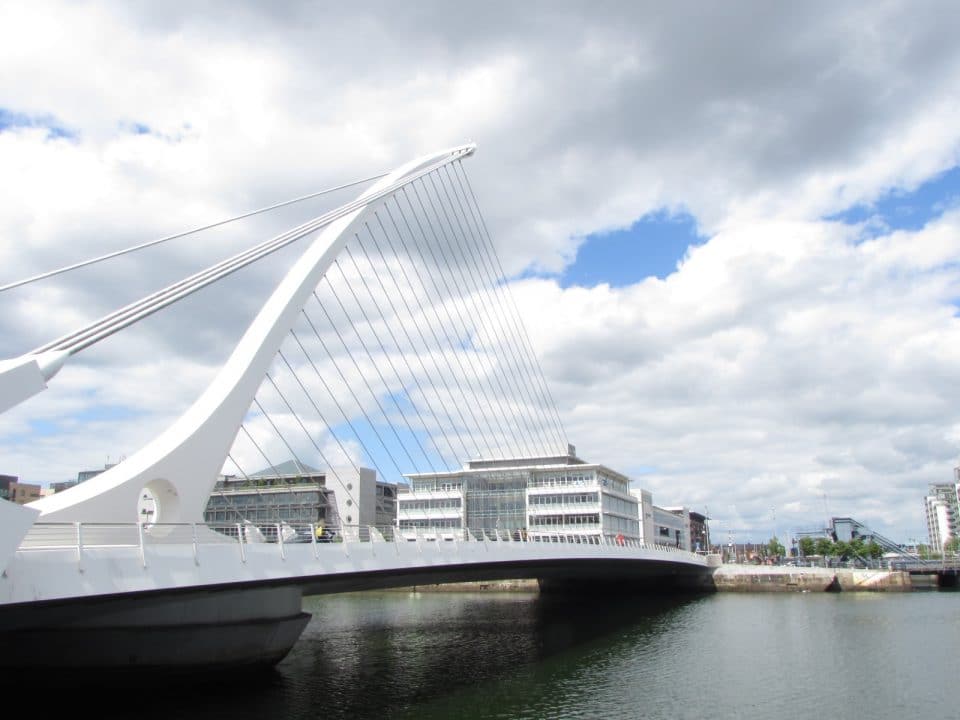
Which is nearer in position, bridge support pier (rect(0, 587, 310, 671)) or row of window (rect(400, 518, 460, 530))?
bridge support pier (rect(0, 587, 310, 671))

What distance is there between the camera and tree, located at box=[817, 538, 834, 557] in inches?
3258

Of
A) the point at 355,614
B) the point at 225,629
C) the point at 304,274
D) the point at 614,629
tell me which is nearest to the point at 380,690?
the point at 225,629

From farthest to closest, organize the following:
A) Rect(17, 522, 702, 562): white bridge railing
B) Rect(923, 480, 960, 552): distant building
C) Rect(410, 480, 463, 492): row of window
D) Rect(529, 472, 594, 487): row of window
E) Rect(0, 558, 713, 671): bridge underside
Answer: Rect(923, 480, 960, 552): distant building
Rect(410, 480, 463, 492): row of window
Rect(529, 472, 594, 487): row of window
Rect(0, 558, 713, 671): bridge underside
Rect(17, 522, 702, 562): white bridge railing

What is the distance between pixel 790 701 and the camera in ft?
60.5

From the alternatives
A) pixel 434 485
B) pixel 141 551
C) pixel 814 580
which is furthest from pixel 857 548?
pixel 141 551

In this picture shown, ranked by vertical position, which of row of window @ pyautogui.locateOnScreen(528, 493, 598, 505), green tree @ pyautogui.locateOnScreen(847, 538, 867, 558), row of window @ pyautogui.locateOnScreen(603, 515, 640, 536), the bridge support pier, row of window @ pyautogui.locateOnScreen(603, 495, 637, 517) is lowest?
green tree @ pyautogui.locateOnScreen(847, 538, 867, 558)

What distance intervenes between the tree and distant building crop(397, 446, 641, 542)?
31.6 m

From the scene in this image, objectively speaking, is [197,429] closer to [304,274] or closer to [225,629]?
[225,629]

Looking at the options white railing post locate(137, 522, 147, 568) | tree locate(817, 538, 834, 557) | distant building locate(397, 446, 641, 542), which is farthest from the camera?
tree locate(817, 538, 834, 557)

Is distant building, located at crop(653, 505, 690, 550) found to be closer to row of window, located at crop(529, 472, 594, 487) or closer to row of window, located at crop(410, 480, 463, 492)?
row of window, located at crop(529, 472, 594, 487)

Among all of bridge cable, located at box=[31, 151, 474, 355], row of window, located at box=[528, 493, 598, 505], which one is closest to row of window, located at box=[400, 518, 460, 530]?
row of window, located at box=[528, 493, 598, 505]

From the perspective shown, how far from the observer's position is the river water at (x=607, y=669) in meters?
17.4

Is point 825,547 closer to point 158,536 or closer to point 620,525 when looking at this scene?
point 620,525

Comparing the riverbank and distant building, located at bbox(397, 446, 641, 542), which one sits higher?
distant building, located at bbox(397, 446, 641, 542)
